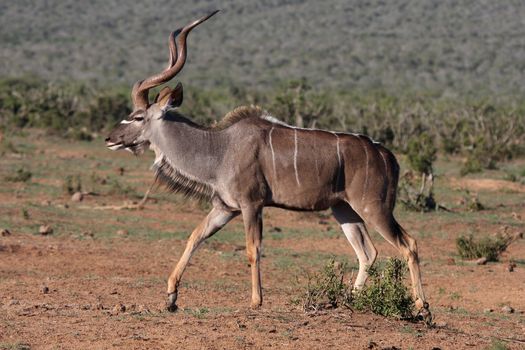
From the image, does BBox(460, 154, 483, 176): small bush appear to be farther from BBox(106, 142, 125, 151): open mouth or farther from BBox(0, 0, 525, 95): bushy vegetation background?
BBox(0, 0, 525, 95): bushy vegetation background

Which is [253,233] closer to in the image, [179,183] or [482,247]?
[179,183]

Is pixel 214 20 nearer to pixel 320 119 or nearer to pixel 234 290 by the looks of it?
pixel 320 119

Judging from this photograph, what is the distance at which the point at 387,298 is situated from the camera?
8.98 m

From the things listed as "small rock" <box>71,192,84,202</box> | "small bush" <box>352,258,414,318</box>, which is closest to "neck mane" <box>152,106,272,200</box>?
"small bush" <box>352,258,414,318</box>

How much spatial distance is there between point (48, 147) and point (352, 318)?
21866 millimetres

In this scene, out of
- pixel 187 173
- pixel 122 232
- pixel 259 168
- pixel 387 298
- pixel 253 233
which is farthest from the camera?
pixel 122 232

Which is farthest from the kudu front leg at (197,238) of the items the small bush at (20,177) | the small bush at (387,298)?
the small bush at (20,177)

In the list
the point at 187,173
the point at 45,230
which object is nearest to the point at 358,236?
the point at 187,173

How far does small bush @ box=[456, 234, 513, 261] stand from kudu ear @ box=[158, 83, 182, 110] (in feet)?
18.0

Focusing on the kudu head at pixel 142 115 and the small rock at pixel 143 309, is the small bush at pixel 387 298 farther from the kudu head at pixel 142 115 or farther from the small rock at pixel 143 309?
the kudu head at pixel 142 115

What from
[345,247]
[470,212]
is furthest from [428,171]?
[345,247]

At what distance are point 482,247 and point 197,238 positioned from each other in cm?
556

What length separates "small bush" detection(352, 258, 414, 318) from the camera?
29.5ft

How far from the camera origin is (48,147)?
29797 mm
